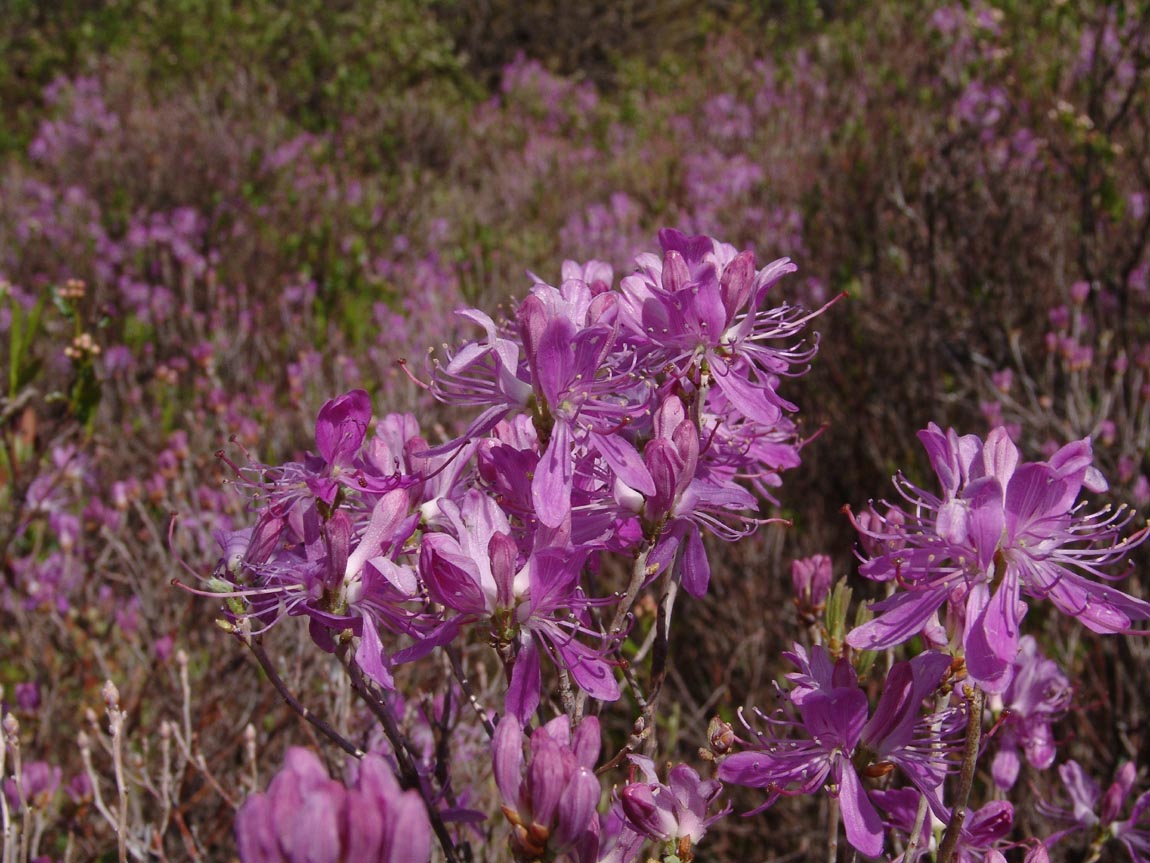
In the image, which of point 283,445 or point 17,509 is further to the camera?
point 283,445

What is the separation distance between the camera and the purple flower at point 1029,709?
153 centimetres

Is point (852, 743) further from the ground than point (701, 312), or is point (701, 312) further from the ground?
point (701, 312)

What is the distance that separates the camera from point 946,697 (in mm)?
1211

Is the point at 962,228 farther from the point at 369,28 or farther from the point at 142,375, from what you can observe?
the point at 369,28

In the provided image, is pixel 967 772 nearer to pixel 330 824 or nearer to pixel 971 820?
pixel 971 820

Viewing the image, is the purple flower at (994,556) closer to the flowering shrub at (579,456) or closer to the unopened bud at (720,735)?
the flowering shrub at (579,456)

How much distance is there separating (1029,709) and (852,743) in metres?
0.58

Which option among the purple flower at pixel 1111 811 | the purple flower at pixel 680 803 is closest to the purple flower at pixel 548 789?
the purple flower at pixel 680 803

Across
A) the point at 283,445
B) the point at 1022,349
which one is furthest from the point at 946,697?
the point at 1022,349

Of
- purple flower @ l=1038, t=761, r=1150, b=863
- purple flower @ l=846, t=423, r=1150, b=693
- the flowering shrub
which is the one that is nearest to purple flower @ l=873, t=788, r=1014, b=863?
the flowering shrub

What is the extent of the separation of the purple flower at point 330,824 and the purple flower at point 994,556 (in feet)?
1.88

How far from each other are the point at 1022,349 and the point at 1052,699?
296 centimetres

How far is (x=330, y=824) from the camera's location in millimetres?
718

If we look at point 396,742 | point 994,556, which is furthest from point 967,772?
point 396,742
